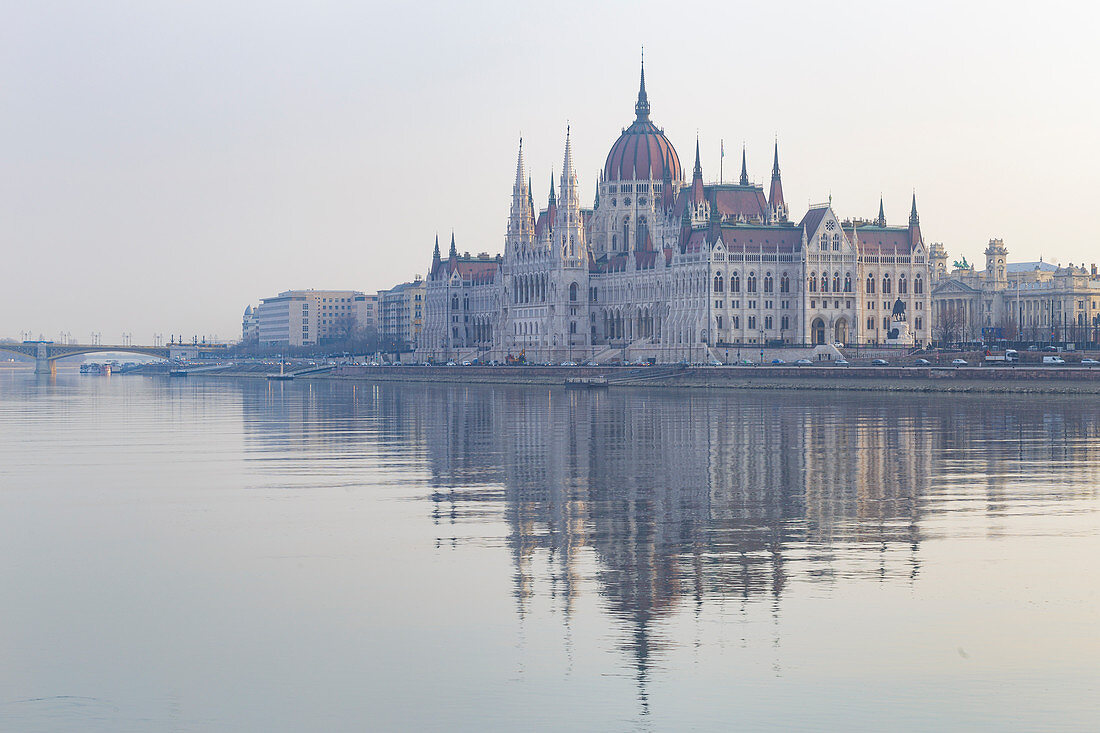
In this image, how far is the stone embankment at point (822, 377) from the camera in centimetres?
10262

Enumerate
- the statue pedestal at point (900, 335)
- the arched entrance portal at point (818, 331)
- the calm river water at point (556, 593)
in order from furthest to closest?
the arched entrance portal at point (818, 331)
the statue pedestal at point (900, 335)
the calm river water at point (556, 593)

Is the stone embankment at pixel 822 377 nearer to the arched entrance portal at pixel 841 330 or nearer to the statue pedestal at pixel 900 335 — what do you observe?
the statue pedestal at pixel 900 335

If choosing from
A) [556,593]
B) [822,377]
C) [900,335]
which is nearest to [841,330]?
[900,335]

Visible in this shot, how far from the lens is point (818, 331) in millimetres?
186750

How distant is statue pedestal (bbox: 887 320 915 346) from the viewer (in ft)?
579

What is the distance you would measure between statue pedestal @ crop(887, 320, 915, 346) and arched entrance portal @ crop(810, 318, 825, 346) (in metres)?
8.31

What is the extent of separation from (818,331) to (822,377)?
215ft

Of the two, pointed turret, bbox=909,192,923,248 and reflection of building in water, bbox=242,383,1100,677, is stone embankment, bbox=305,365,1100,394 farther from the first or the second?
pointed turret, bbox=909,192,923,248

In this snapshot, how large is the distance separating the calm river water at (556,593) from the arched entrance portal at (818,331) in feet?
453

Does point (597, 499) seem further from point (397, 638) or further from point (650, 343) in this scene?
point (650, 343)

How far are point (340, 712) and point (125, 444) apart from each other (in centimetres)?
4541

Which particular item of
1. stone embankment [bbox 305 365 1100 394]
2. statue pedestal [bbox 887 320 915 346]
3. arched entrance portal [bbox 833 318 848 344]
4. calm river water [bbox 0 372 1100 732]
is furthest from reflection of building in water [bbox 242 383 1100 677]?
arched entrance portal [bbox 833 318 848 344]

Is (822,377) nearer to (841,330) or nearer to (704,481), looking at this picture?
(841,330)

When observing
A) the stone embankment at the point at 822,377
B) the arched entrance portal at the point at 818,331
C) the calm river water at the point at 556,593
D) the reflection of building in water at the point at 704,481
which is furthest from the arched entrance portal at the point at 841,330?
the calm river water at the point at 556,593
